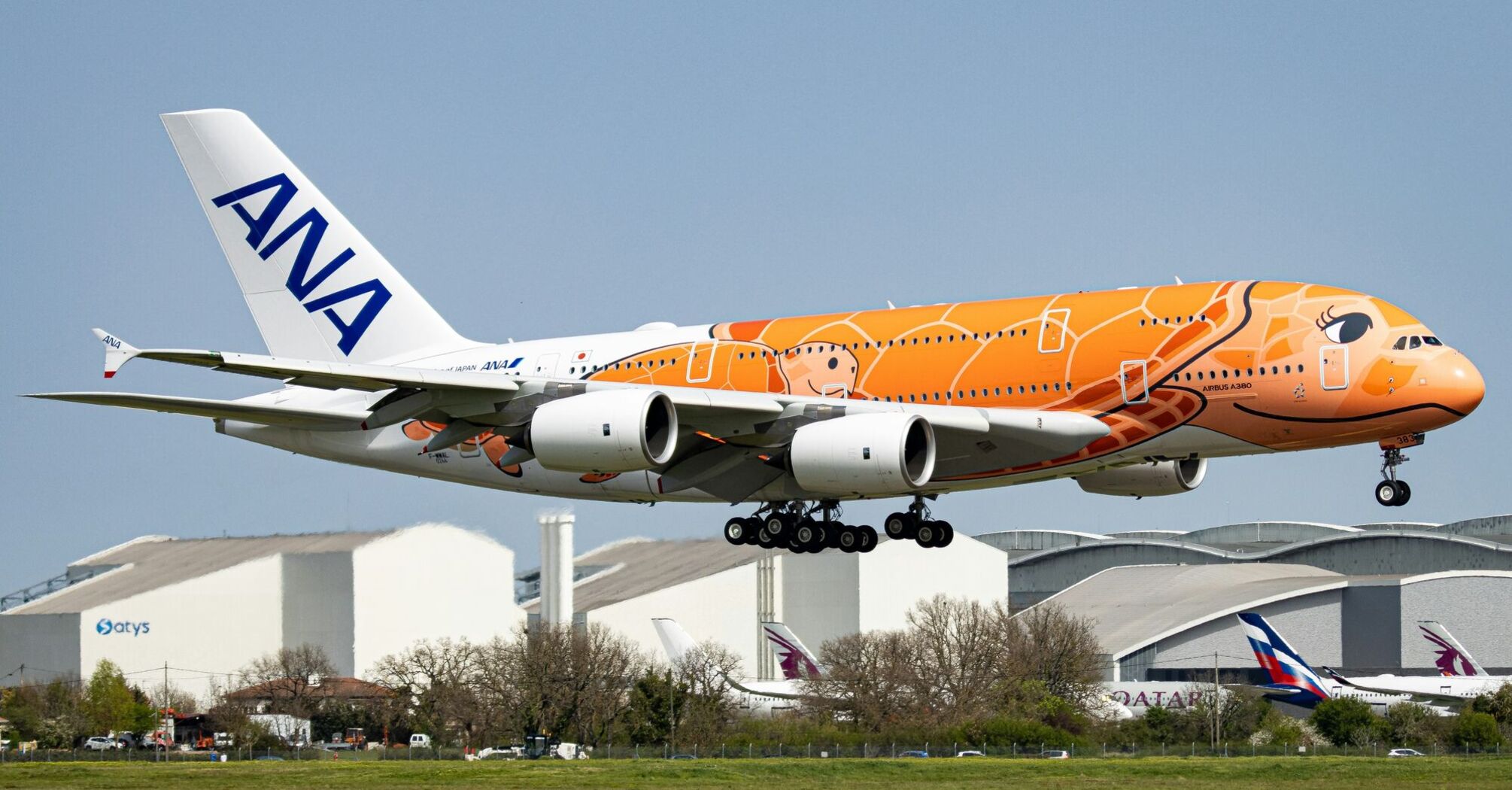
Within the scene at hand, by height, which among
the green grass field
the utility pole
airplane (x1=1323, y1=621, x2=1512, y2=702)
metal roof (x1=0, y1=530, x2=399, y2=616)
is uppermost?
metal roof (x1=0, y1=530, x2=399, y2=616)

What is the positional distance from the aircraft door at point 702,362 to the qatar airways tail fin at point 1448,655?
2382 inches

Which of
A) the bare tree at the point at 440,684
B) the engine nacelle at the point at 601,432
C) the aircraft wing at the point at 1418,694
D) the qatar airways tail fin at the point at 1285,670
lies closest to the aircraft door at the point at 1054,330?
the engine nacelle at the point at 601,432

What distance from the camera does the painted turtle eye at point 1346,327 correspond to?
35188 millimetres

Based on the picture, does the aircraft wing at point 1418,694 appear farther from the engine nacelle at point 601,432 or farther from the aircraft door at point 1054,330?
the engine nacelle at point 601,432

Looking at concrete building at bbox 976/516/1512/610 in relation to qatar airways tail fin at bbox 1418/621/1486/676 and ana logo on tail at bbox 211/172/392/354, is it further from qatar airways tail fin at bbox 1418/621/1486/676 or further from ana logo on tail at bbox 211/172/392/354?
ana logo on tail at bbox 211/172/392/354

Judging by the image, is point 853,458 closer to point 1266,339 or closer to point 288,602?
point 1266,339

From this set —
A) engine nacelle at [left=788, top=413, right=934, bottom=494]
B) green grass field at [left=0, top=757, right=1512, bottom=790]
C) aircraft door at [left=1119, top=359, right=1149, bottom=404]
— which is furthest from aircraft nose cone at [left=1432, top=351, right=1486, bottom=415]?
green grass field at [left=0, top=757, right=1512, bottom=790]

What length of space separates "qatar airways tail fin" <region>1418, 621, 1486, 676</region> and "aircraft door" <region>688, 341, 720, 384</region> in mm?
60503

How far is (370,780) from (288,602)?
158 ft

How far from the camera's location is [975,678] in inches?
A: 3305

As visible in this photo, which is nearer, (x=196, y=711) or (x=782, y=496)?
(x=782, y=496)

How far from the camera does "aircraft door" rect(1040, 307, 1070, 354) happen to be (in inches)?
1453

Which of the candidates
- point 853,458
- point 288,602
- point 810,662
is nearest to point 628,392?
point 853,458

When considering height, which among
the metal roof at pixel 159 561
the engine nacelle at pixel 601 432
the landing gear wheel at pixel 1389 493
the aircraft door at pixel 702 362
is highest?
the aircraft door at pixel 702 362
